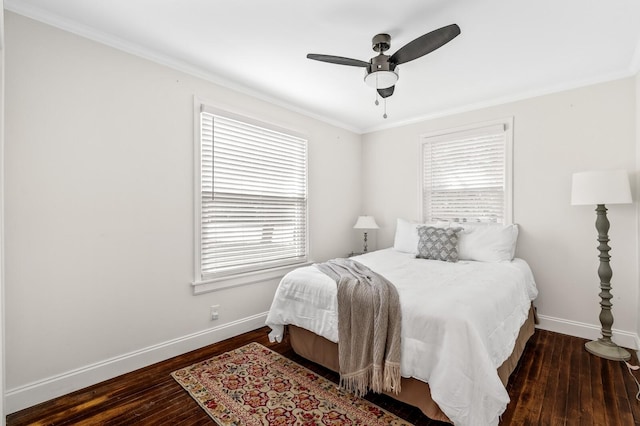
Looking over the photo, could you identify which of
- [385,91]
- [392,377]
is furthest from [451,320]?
[385,91]

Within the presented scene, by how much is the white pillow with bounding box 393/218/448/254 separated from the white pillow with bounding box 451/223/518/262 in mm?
388

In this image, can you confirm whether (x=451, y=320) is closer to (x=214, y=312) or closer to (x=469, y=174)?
(x=214, y=312)

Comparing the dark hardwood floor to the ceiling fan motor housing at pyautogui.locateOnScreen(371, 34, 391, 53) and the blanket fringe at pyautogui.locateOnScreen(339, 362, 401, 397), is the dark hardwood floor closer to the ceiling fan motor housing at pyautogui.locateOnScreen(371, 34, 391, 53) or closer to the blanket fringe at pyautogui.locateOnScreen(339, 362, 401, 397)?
the blanket fringe at pyautogui.locateOnScreen(339, 362, 401, 397)

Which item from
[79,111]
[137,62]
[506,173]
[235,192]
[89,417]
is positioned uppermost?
[137,62]

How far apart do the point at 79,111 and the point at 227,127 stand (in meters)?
1.24

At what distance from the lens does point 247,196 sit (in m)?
3.36

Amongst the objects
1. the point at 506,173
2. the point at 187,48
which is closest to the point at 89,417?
the point at 187,48

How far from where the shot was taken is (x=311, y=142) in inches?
165

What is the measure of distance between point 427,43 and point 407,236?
2.39 metres

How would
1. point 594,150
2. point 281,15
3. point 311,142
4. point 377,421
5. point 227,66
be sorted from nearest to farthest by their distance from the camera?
point 377,421
point 281,15
point 227,66
point 594,150
point 311,142

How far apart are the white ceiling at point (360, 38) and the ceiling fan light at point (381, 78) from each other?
0.31 meters

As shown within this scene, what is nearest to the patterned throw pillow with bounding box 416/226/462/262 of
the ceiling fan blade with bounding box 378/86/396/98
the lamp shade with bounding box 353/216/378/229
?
the lamp shade with bounding box 353/216/378/229

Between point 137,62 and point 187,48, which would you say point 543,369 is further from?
point 137,62

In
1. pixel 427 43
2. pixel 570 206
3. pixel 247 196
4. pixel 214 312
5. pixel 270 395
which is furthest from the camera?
pixel 247 196
